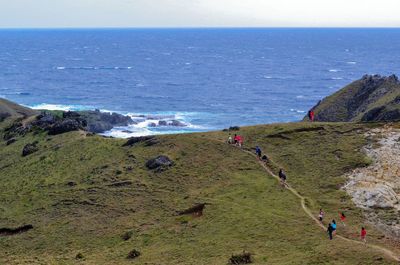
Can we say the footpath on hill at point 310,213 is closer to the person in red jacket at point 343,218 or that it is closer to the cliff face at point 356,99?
the person in red jacket at point 343,218

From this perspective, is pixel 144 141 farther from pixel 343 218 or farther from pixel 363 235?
pixel 363 235

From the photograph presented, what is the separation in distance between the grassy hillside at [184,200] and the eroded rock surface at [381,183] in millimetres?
1558

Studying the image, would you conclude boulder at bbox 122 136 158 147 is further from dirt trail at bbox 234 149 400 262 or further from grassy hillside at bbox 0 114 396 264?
dirt trail at bbox 234 149 400 262

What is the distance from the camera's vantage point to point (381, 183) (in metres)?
61.8

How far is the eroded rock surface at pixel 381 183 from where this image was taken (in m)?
54.7

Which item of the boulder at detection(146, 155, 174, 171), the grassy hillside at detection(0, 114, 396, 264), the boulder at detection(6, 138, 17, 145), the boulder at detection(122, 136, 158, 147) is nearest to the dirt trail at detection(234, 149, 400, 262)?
the grassy hillside at detection(0, 114, 396, 264)

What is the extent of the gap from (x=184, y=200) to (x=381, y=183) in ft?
77.1

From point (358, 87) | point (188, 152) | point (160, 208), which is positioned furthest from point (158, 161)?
point (358, 87)

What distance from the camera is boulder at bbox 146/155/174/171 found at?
76625 millimetres

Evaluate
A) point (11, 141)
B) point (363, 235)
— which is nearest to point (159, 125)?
point (11, 141)

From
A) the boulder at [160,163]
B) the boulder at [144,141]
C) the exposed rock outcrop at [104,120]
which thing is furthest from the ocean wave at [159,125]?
the boulder at [160,163]

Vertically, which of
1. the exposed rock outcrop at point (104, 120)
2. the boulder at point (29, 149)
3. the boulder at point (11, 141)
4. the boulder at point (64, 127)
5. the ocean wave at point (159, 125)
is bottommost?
the ocean wave at point (159, 125)

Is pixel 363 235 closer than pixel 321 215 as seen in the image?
Yes

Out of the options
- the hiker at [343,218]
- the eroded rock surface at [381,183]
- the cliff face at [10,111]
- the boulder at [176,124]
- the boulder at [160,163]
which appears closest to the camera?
the hiker at [343,218]
